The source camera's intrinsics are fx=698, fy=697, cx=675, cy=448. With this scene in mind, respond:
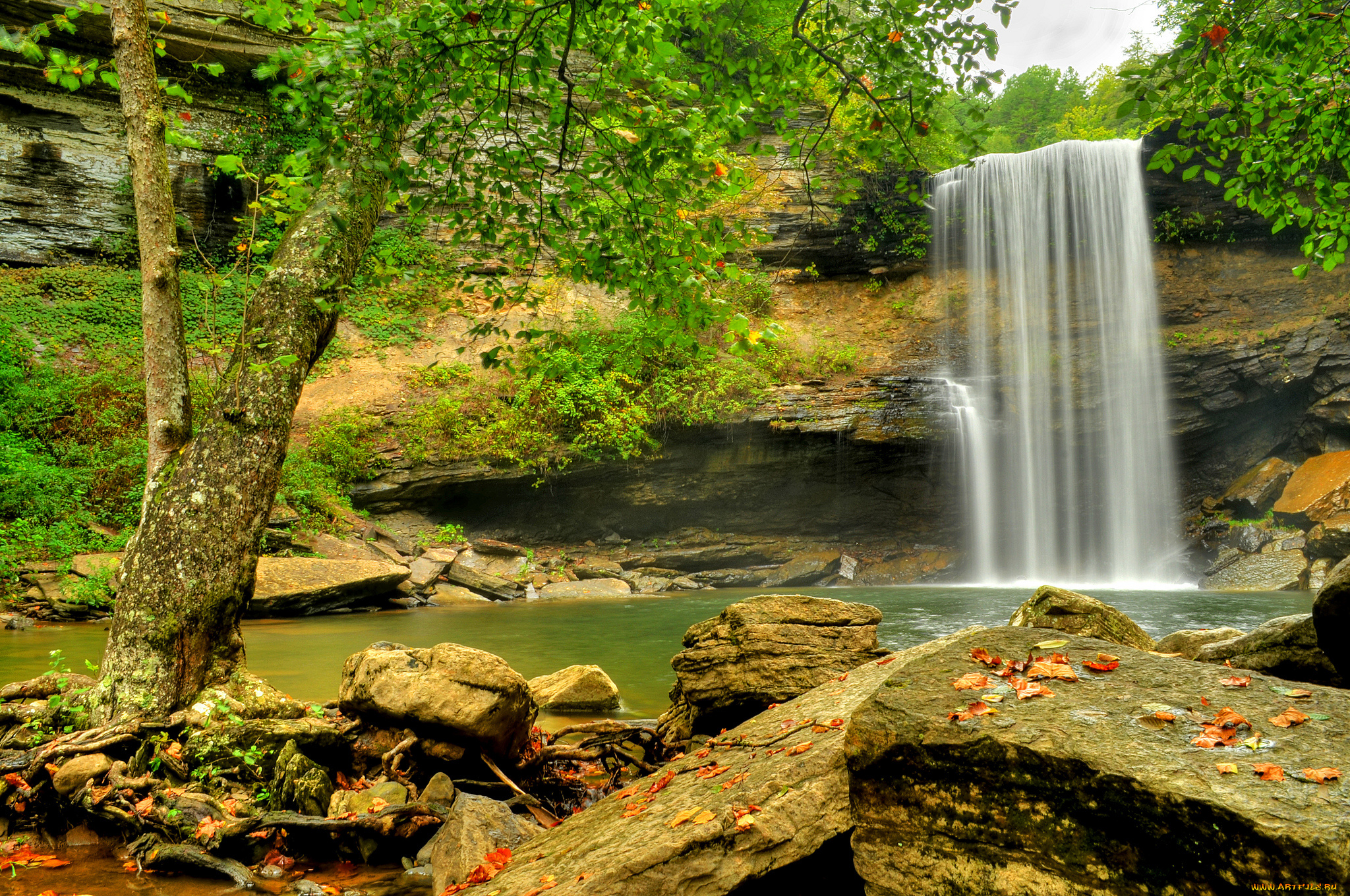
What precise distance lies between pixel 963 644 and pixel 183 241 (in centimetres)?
2433

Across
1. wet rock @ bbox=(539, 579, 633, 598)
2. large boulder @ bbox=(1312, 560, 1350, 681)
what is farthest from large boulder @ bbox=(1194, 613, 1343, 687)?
wet rock @ bbox=(539, 579, 633, 598)

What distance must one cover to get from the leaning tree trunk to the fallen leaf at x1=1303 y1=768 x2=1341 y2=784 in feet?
12.6

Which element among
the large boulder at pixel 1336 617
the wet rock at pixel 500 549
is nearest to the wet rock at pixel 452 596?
the wet rock at pixel 500 549

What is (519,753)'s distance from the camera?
391 centimetres

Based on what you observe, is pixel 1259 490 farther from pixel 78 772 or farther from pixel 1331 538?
pixel 78 772

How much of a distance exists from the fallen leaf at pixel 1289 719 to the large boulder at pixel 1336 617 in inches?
34.2

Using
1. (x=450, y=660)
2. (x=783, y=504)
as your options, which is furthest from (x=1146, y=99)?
(x=783, y=504)

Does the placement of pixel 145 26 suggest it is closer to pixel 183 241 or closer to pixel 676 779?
pixel 676 779

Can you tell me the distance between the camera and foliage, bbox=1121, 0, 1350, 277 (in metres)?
3.89

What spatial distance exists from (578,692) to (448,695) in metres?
2.28

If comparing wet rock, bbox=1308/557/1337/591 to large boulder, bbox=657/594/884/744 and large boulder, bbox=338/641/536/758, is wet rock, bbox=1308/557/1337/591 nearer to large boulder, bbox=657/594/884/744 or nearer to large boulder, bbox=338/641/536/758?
large boulder, bbox=657/594/884/744

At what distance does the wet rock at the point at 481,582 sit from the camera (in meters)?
13.6

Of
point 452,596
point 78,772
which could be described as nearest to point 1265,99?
point 78,772

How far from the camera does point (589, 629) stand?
10383 millimetres
